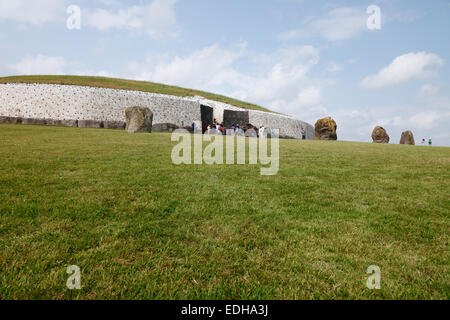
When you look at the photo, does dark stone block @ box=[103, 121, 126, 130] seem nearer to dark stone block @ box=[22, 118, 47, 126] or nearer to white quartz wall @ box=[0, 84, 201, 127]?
white quartz wall @ box=[0, 84, 201, 127]

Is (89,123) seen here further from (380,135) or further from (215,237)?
(380,135)

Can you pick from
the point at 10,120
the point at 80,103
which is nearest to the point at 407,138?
the point at 80,103

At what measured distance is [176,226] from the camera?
3750 mm

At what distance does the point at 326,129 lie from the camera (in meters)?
36.3

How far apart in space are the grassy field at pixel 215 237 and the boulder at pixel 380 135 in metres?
34.1

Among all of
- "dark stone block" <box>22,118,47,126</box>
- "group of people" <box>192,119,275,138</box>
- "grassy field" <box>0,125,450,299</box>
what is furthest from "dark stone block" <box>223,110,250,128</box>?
"grassy field" <box>0,125,450,299</box>

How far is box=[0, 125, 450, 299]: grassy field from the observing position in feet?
8.04

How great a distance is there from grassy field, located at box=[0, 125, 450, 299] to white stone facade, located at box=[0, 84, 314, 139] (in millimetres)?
27426

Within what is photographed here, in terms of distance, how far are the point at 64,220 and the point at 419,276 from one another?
4665 millimetres

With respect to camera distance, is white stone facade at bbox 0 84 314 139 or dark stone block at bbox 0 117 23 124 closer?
dark stone block at bbox 0 117 23 124

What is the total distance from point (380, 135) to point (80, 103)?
4144cm

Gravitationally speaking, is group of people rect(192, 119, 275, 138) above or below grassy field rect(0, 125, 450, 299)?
above

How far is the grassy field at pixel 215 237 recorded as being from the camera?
8.04ft
